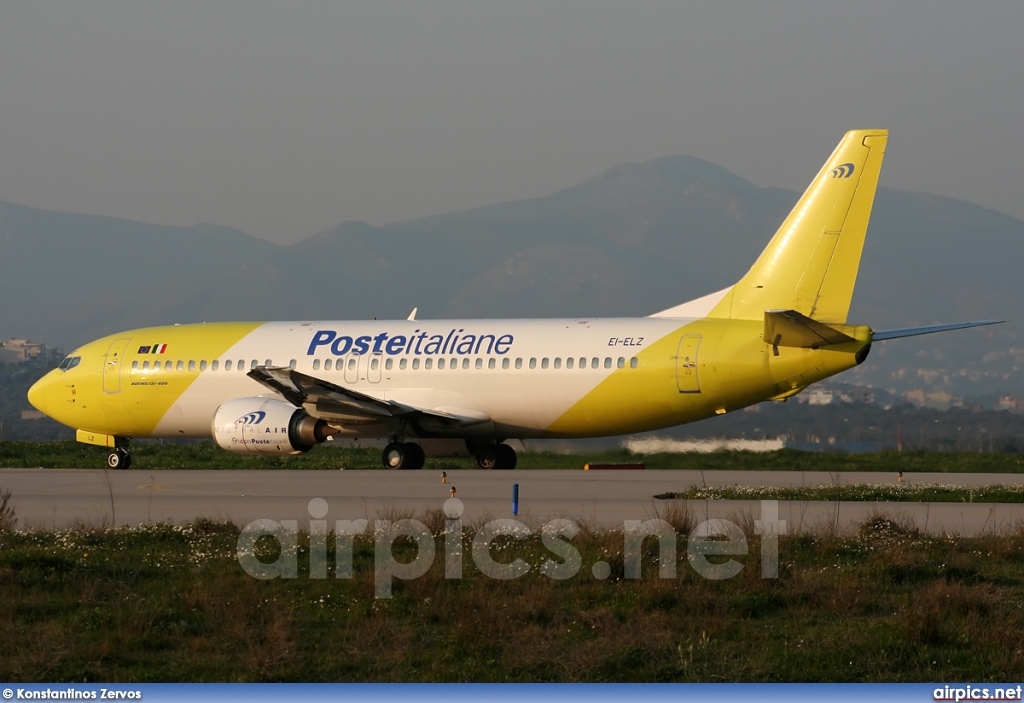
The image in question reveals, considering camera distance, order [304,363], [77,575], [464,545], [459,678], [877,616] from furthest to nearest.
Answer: [304,363], [464,545], [77,575], [877,616], [459,678]

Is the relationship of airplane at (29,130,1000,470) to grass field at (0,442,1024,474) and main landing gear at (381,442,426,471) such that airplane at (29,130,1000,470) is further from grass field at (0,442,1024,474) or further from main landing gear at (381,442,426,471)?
grass field at (0,442,1024,474)

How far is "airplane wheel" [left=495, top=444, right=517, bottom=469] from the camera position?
35219 mm

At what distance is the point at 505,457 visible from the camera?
116 ft

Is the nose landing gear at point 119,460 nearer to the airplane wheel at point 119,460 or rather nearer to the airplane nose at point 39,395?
the airplane wheel at point 119,460

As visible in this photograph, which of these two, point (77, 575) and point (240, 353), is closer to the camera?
point (77, 575)

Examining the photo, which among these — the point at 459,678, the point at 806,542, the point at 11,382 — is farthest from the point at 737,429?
the point at 11,382

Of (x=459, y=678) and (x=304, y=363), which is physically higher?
(x=304, y=363)

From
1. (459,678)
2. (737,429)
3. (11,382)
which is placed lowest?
(459,678)

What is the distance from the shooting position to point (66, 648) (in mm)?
11148

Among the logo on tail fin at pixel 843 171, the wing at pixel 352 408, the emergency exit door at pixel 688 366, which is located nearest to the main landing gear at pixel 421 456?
the wing at pixel 352 408

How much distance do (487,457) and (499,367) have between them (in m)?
2.93

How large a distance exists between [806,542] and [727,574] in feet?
8.22

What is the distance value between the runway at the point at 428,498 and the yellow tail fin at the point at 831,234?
3.85 metres

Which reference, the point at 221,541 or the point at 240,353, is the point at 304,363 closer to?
the point at 240,353
